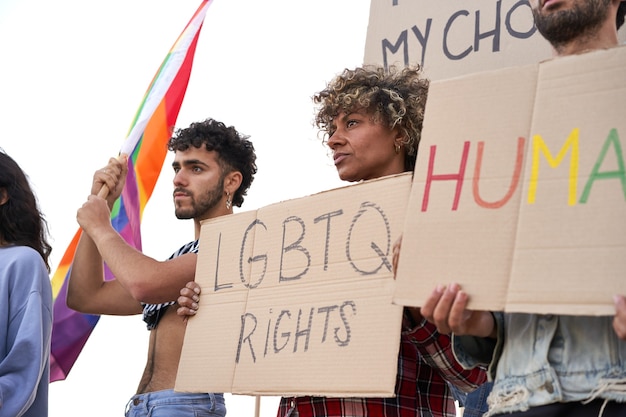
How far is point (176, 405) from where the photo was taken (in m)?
2.80

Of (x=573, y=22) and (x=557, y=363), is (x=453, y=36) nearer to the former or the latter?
(x=573, y=22)

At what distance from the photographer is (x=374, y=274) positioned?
195cm

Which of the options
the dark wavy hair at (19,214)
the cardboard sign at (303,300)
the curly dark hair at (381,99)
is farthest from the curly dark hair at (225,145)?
→ the cardboard sign at (303,300)

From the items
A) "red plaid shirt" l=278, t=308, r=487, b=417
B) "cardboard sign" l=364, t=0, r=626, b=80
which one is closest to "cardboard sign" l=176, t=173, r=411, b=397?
"red plaid shirt" l=278, t=308, r=487, b=417

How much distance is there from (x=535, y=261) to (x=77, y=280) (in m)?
2.17

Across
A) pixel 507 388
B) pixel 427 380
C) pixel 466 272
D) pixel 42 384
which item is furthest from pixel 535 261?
pixel 42 384

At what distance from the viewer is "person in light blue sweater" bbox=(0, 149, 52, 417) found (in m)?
2.62

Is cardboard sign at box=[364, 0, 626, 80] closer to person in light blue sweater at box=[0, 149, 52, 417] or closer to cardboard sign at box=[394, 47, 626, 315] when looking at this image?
cardboard sign at box=[394, 47, 626, 315]

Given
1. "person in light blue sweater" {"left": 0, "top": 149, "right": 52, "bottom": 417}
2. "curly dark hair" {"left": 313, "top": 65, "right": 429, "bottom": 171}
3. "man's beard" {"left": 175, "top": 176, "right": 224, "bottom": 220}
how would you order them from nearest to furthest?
"curly dark hair" {"left": 313, "top": 65, "right": 429, "bottom": 171}, "person in light blue sweater" {"left": 0, "top": 149, "right": 52, "bottom": 417}, "man's beard" {"left": 175, "top": 176, "right": 224, "bottom": 220}

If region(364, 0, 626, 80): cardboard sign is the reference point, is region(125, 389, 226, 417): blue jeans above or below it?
below

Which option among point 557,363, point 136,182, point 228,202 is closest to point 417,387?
point 557,363

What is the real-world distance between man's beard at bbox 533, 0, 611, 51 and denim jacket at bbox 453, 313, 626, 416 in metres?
0.60

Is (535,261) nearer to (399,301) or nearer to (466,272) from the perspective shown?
(466,272)

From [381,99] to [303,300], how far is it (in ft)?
2.47
